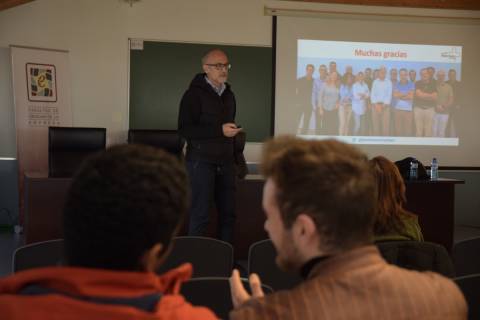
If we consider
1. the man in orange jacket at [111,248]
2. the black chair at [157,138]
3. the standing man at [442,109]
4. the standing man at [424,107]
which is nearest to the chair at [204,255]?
the man in orange jacket at [111,248]

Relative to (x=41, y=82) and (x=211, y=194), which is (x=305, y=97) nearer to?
(x=41, y=82)

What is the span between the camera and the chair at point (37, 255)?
193 centimetres

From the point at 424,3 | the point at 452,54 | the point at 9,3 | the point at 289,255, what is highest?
the point at 424,3

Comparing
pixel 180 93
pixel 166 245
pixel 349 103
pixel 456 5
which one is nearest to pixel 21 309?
pixel 166 245

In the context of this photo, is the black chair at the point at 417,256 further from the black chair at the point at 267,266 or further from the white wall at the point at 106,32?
the white wall at the point at 106,32

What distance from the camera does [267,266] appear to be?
2250mm

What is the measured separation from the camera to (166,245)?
2.85 ft

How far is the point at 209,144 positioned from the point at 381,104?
365 centimetres

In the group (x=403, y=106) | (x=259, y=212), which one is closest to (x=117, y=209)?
(x=259, y=212)

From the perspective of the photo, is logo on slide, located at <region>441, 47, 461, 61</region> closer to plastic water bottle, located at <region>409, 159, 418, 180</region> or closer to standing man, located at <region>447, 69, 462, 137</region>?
standing man, located at <region>447, 69, 462, 137</region>

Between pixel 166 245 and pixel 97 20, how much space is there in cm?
579

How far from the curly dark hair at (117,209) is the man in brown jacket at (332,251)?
27cm

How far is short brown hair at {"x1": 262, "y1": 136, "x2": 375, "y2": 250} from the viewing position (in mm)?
995

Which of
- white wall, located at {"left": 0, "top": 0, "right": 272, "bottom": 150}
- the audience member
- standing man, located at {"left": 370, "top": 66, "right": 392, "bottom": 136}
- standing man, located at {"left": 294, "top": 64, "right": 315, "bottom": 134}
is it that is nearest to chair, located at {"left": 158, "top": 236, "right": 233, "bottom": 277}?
the audience member
